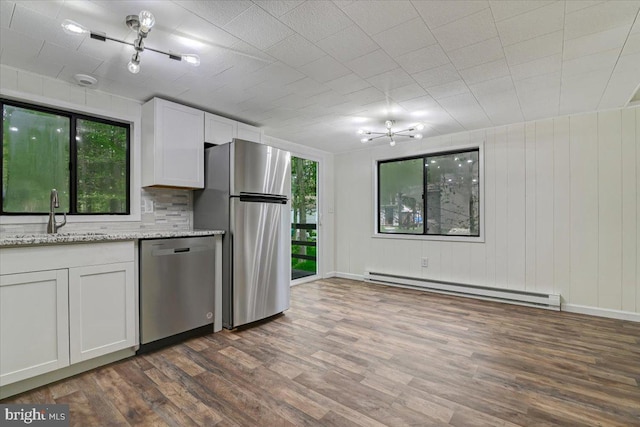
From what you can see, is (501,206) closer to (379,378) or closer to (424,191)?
(424,191)

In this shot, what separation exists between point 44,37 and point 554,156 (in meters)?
4.90

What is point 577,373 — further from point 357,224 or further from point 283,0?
point 357,224

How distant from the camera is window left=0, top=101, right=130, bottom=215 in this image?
8.01 feet

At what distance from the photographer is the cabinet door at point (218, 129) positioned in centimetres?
329

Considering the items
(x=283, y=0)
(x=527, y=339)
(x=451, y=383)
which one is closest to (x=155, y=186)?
(x=283, y=0)

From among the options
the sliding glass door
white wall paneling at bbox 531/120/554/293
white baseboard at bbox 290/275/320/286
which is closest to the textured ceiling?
white wall paneling at bbox 531/120/554/293

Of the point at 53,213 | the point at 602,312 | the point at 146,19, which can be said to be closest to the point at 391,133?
the point at 146,19

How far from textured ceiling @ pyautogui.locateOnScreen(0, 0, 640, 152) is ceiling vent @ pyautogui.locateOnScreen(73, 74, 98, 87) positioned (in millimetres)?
66

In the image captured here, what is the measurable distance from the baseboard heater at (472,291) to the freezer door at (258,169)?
7.90 ft

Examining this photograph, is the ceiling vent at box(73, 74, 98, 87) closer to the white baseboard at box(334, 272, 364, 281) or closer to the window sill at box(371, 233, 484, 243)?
the window sill at box(371, 233, 484, 243)

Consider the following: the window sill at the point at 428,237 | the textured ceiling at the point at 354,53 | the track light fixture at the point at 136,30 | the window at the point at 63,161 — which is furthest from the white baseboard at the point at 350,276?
the track light fixture at the point at 136,30

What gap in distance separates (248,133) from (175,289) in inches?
80.2

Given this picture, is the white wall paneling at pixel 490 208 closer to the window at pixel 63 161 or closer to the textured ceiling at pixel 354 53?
the textured ceiling at pixel 354 53

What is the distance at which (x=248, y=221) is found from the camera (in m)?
3.08
